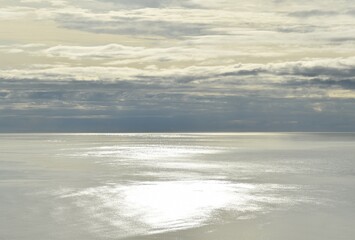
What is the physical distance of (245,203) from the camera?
41594mm

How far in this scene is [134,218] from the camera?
34.5m

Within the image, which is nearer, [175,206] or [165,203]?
[175,206]

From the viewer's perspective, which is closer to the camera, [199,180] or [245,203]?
[245,203]

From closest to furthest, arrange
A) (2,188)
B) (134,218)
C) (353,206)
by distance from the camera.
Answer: (134,218) < (353,206) < (2,188)

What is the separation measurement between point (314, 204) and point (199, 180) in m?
19.0

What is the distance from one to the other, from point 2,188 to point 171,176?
2010 cm

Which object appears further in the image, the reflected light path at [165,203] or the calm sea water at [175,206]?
the reflected light path at [165,203]

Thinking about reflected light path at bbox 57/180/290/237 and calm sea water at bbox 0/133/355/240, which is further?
reflected light path at bbox 57/180/290/237

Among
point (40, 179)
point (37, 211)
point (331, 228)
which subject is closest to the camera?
point (331, 228)

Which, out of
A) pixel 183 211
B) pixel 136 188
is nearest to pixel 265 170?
pixel 136 188

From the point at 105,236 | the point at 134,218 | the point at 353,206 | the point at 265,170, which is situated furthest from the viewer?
the point at 265,170

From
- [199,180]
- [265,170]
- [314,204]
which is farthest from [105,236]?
[265,170]

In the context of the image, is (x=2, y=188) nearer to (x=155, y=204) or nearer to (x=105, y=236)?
(x=155, y=204)

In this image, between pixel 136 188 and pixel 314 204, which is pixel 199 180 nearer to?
pixel 136 188
